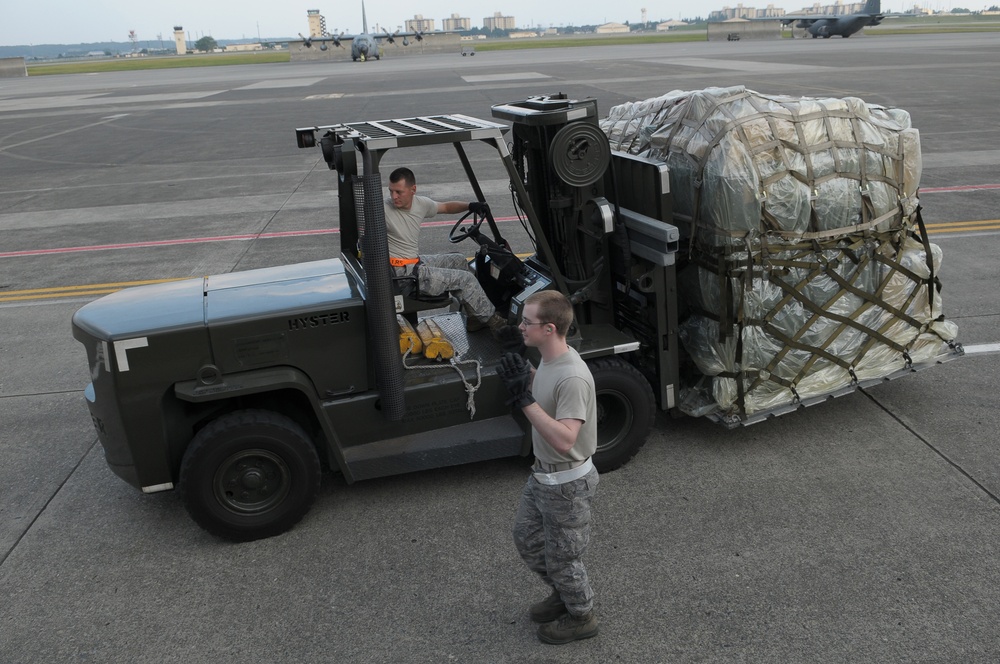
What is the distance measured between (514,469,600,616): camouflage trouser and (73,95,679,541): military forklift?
1.40m

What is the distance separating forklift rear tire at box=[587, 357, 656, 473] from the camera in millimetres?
5316

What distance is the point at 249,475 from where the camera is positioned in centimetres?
481

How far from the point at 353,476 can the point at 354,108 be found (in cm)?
2683

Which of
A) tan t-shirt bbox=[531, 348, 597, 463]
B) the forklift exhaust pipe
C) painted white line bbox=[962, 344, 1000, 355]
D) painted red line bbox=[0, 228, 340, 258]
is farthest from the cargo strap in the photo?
painted red line bbox=[0, 228, 340, 258]

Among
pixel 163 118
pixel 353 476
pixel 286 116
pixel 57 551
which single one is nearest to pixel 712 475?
pixel 353 476

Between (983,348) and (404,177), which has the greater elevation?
(404,177)

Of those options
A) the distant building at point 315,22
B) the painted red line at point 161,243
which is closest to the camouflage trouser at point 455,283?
the painted red line at point 161,243

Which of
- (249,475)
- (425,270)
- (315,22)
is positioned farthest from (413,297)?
(315,22)

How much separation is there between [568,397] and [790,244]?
8.78 ft

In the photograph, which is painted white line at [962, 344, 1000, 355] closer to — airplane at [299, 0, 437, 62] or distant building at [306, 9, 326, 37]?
airplane at [299, 0, 437, 62]

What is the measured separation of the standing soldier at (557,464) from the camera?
3465 mm

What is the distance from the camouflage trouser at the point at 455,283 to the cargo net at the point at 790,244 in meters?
1.43

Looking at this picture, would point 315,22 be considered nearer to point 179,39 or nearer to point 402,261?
point 179,39

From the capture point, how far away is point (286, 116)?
93.7 feet
